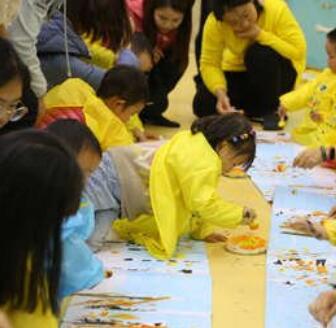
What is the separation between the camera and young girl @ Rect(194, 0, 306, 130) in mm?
2570

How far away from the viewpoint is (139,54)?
2.53 m

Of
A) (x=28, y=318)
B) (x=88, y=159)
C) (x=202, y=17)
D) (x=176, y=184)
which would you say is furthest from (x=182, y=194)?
(x=202, y=17)

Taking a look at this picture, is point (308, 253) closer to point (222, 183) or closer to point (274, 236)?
point (274, 236)

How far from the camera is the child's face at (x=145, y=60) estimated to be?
253cm

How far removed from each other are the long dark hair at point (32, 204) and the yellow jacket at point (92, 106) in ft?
3.24

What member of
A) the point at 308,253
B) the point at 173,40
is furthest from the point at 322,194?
the point at 173,40

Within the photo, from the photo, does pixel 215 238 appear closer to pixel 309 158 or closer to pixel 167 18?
pixel 309 158

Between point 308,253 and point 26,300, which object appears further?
point 308,253

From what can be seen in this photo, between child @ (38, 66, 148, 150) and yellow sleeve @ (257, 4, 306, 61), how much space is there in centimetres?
78

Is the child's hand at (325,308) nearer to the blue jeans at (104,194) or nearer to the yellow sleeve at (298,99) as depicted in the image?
the blue jeans at (104,194)

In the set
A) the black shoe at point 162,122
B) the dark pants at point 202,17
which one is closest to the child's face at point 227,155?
the black shoe at point 162,122

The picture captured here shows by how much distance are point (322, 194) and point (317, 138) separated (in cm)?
37

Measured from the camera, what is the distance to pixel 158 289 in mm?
1436

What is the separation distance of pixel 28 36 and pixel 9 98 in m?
0.54
